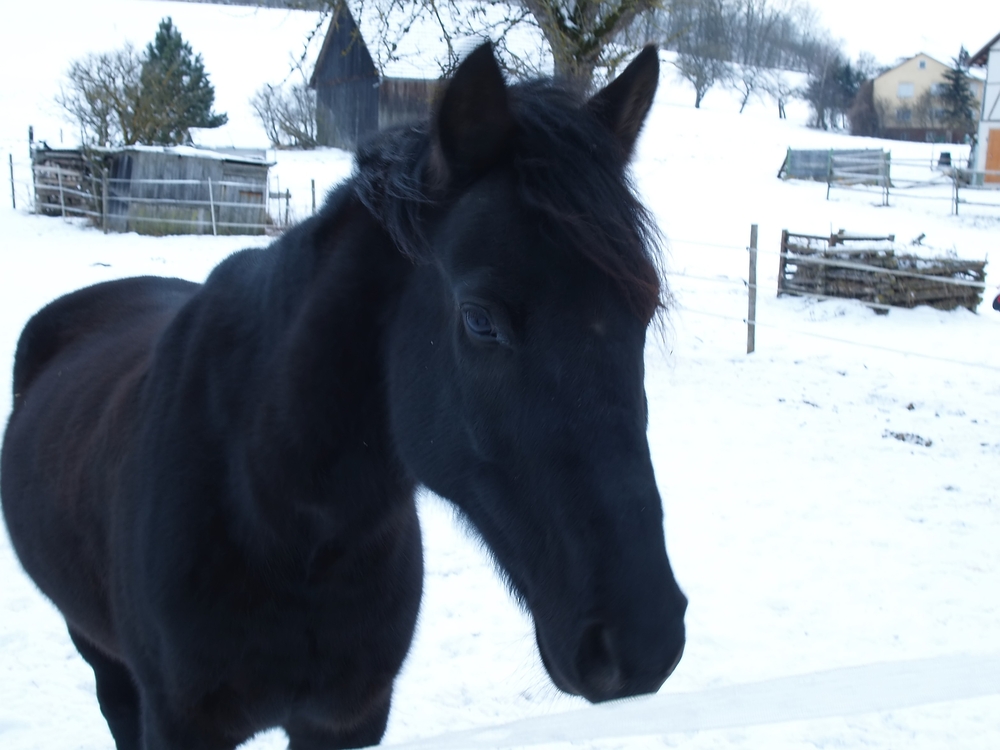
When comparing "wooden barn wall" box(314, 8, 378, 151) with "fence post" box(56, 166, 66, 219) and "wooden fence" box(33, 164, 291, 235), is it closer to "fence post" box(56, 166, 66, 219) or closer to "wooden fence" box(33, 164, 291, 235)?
"wooden fence" box(33, 164, 291, 235)

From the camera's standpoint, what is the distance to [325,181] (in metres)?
27.9

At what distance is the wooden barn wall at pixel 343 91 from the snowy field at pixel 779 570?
2173 centimetres

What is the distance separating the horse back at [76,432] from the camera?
223 centimetres

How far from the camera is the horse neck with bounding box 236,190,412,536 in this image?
1716mm

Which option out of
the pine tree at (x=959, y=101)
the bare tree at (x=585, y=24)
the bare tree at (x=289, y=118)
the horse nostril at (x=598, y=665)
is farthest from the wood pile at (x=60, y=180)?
the pine tree at (x=959, y=101)

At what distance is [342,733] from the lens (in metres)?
2.27

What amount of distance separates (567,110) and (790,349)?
9.41 m

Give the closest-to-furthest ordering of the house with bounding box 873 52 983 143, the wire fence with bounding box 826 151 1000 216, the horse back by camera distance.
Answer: the horse back
the wire fence with bounding box 826 151 1000 216
the house with bounding box 873 52 983 143

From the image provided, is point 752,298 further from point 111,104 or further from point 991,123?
point 991,123

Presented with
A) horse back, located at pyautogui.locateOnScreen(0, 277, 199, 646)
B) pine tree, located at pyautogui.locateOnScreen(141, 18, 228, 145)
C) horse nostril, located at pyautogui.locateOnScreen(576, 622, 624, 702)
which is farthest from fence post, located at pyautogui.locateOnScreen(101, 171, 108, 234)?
horse nostril, located at pyautogui.locateOnScreen(576, 622, 624, 702)

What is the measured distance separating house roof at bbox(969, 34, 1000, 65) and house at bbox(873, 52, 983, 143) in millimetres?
12434

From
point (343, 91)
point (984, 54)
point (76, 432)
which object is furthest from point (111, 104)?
point (984, 54)

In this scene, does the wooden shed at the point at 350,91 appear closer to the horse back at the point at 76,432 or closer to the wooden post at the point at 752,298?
the wooden post at the point at 752,298

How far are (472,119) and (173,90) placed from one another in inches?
1118
